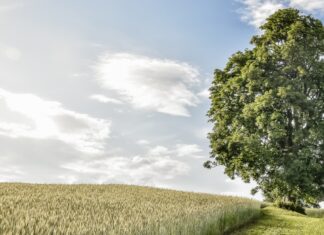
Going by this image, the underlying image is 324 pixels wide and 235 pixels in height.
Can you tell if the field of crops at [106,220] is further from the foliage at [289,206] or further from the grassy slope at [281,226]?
the foliage at [289,206]

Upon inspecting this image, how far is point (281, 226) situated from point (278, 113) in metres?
12.6

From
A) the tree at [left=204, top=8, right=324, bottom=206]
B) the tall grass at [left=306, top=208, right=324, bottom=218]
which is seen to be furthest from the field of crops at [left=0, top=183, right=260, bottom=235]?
the tall grass at [left=306, top=208, right=324, bottom=218]

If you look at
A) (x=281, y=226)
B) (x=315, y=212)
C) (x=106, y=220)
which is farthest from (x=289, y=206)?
(x=106, y=220)

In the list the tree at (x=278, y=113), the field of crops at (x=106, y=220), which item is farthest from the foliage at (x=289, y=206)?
the field of crops at (x=106, y=220)

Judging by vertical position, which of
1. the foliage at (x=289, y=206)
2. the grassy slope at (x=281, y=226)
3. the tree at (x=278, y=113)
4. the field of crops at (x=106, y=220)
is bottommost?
the field of crops at (x=106, y=220)

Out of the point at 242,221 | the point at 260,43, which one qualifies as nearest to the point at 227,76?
the point at 260,43

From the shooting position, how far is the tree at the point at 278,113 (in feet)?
126

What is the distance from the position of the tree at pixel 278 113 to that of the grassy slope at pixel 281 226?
617cm

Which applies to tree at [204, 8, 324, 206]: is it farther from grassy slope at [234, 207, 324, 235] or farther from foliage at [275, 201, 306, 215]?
grassy slope at [234, 207, 324, 235]

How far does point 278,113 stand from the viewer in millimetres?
38156

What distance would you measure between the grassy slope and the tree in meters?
6.17

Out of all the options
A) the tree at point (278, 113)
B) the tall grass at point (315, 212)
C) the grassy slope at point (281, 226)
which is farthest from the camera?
the tall grass at point (315, 212)

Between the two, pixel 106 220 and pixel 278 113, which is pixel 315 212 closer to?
pixel 278 113

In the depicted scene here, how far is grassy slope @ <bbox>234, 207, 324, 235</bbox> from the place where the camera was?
980 inches
